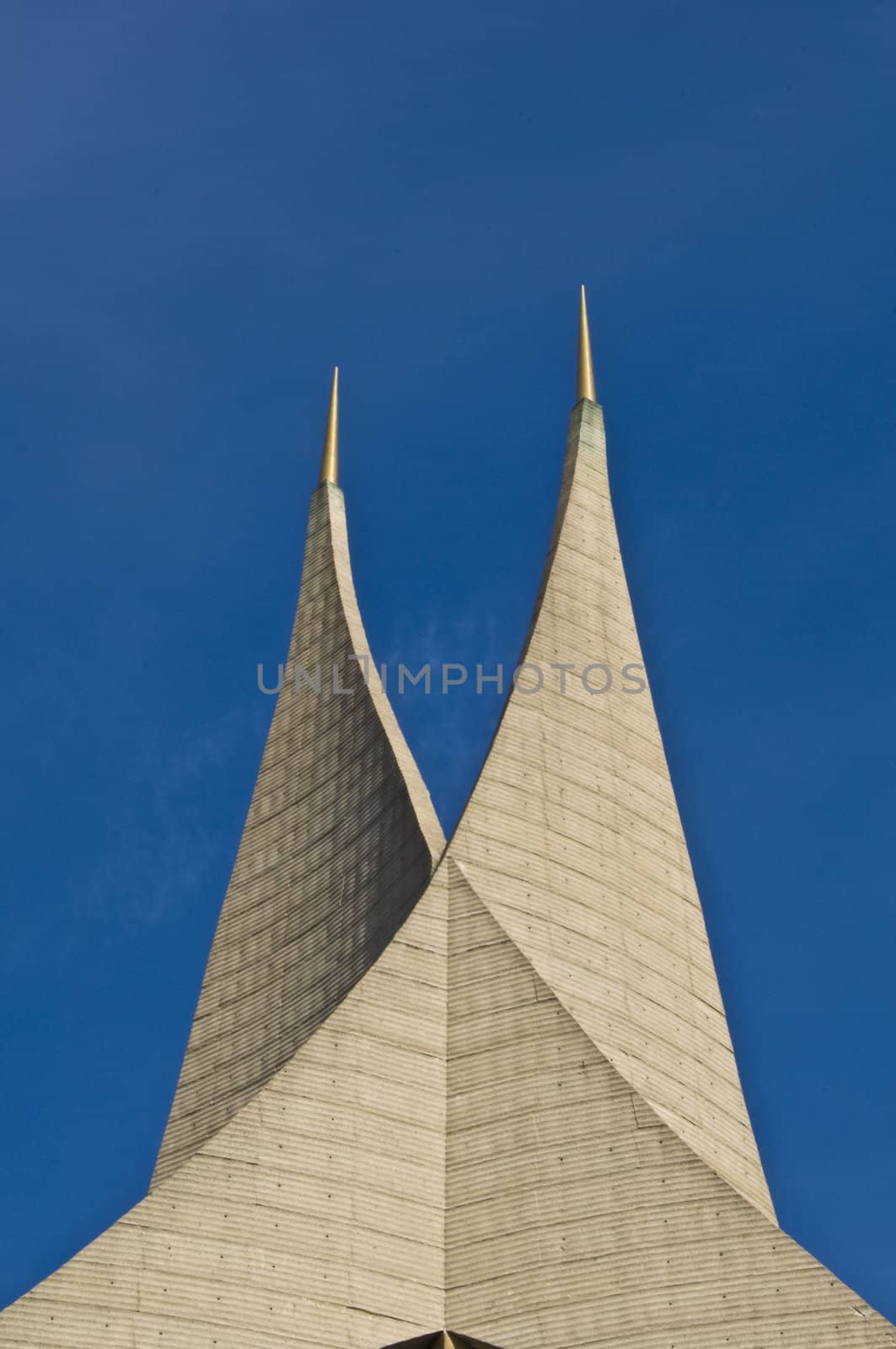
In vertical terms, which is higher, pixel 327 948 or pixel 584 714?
pixel 584 714

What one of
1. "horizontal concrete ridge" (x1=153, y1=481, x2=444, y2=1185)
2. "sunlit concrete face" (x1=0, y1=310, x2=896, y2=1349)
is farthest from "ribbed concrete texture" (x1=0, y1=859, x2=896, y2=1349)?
"horizontal concrete ridge" (x1=153, y1=481, x2=444, y2=1185)

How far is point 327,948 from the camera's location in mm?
30844

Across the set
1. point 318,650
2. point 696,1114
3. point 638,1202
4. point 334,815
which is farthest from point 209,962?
point 638,1202

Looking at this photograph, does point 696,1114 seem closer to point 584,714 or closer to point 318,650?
point 584,714

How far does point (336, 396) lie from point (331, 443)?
0.92 m

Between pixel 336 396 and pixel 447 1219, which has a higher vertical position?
pixel 336 396

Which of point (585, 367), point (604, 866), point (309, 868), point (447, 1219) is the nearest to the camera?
point (447, 1219)

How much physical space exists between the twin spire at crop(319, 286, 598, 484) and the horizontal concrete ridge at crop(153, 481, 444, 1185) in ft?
6.09

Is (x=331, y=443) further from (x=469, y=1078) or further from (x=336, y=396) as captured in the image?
(x=469, y=1078)

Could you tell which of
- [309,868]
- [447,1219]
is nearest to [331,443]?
[309,868]

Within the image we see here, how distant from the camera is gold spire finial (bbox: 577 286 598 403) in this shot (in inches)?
1446

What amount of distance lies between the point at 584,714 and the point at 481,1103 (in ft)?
22.2

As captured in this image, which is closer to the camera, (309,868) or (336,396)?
(309,868)

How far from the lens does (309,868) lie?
107 ft
